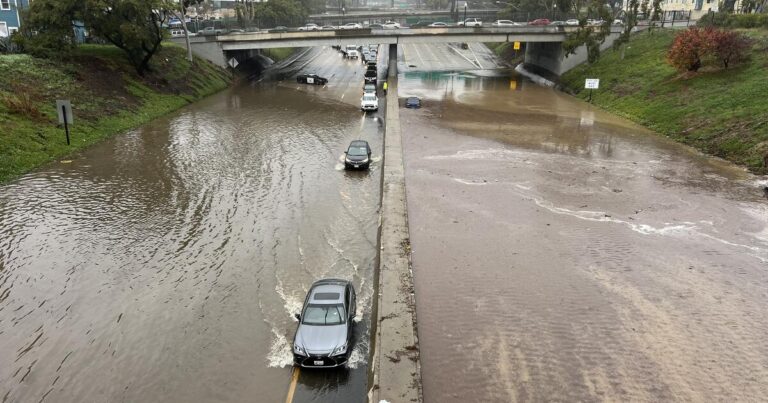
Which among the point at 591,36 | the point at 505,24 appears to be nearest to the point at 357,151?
the point at 591,36

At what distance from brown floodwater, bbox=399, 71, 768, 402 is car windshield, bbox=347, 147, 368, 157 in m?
2.86

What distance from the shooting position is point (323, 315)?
14.0 meters

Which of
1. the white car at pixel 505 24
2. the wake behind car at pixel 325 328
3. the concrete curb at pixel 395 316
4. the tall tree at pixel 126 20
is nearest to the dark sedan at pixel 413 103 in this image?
the tall tree at pixel 126 20

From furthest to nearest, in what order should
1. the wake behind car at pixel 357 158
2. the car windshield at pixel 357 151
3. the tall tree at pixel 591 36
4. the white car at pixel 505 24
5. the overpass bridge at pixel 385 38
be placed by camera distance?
1. the white car at pixel 505 24
2. the overpass bridge at pixel 385 38
3. the tall tree at pixel 591 36
4. the car windshield at pixel 357 151
5. the wake behind car at pixel 357 158

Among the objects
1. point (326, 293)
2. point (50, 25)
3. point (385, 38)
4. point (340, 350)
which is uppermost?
point (385, 38)

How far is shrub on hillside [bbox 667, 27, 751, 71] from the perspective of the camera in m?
43.9

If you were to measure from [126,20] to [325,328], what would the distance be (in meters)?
42.8

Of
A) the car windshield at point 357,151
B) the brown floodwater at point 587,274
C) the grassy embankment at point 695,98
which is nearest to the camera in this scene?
the brown floodwater at point 587,274

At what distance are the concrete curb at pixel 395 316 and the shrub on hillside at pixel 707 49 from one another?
34818 mm

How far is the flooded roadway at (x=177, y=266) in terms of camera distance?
13.0 m

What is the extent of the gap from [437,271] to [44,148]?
25.8 m

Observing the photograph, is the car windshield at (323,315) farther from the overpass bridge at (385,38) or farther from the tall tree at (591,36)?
the overpass bridge at (385,38)

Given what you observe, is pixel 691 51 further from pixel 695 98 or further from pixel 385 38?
pixel 385 38

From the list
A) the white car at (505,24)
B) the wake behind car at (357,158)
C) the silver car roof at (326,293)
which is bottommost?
the silver car roof at (326,293)
